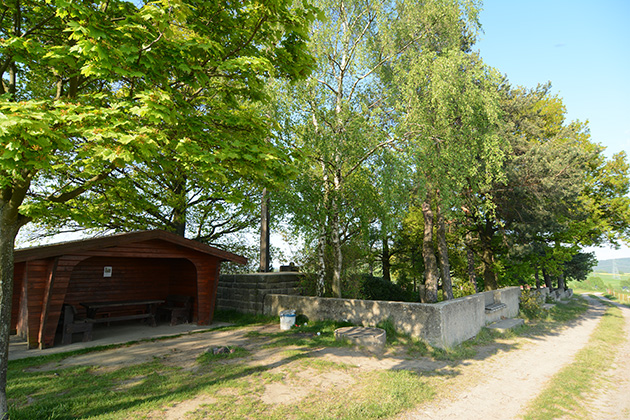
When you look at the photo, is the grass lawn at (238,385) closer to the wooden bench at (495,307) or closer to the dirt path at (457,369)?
the dirt path at (457,369)

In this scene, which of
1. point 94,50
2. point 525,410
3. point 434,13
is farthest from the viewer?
point 434,13

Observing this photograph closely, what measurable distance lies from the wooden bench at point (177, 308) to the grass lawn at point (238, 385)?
3929 mm

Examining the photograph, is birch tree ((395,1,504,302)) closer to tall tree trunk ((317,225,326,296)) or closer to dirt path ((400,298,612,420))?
tall tree trunk ((317,225,326,296))

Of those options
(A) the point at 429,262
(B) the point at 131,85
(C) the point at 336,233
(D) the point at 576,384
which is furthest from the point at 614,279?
(B) the point at 131,85

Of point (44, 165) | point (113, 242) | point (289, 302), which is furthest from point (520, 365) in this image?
point (113, 242)

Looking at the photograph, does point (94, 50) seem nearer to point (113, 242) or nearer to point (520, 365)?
point (113, 242)

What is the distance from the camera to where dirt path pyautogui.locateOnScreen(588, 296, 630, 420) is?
547 centimetres

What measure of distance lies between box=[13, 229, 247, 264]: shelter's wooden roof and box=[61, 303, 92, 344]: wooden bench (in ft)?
5.99

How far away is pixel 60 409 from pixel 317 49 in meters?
13.2

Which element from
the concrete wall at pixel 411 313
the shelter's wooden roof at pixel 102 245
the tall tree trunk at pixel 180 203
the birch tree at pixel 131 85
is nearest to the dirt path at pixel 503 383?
the concrete wall at pixel 411 313

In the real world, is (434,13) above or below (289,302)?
above

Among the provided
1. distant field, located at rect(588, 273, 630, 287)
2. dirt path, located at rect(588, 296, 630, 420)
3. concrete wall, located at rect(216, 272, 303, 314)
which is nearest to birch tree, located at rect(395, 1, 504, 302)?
dirt path, located at rect(588, 296, 630, 420)

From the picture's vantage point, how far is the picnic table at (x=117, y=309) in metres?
10.2

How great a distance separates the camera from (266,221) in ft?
51.3
